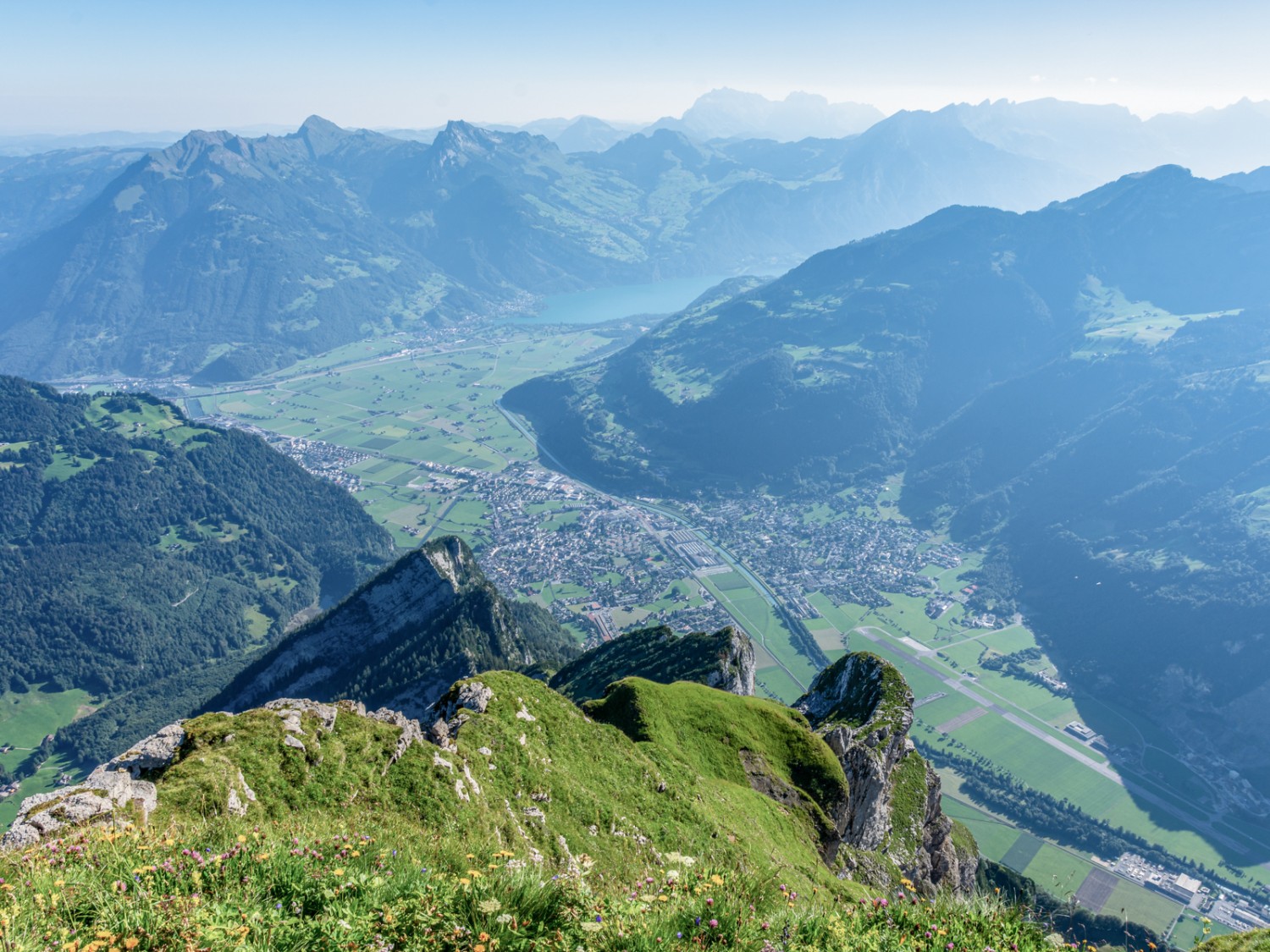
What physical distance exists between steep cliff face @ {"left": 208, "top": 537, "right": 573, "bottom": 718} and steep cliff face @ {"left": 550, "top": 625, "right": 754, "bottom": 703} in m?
27.6

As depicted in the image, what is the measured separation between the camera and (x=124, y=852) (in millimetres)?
15086

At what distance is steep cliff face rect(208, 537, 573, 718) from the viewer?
120125 mm

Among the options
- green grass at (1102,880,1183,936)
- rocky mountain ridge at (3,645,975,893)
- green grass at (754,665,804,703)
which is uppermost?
rocky mountain ridge at (3,645,975,893)

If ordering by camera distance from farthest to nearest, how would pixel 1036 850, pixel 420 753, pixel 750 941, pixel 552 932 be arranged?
pixel 1036 850
pixel 420 753
pixel 750 941
pixel 552 932

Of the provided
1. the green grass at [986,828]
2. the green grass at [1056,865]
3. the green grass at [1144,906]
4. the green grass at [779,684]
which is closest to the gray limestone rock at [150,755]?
the green grass at [1144,906]

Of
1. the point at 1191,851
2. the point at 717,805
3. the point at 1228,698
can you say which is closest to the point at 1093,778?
the point at 1191,851

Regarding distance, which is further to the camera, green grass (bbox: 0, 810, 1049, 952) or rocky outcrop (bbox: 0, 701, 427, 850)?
rocky outcrop (bbox: 0, 701, 427, 850)

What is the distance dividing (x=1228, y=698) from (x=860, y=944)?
8574 inches

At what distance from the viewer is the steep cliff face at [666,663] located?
2958 inches

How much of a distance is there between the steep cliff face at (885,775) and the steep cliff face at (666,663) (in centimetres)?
1093

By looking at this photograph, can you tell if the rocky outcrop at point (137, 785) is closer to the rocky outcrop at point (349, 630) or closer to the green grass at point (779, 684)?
the rocky outcrop at point (349, 630)

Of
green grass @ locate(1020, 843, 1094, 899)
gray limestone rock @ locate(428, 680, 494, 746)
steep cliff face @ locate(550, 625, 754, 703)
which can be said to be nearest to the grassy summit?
gray limestone rock @ locate(428, 680, 494, 746)

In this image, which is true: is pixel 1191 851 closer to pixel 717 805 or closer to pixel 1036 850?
pixel 1036 850

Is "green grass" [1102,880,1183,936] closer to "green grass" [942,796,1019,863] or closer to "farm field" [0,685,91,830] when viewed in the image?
"green grass" [942,796,1019,863]
